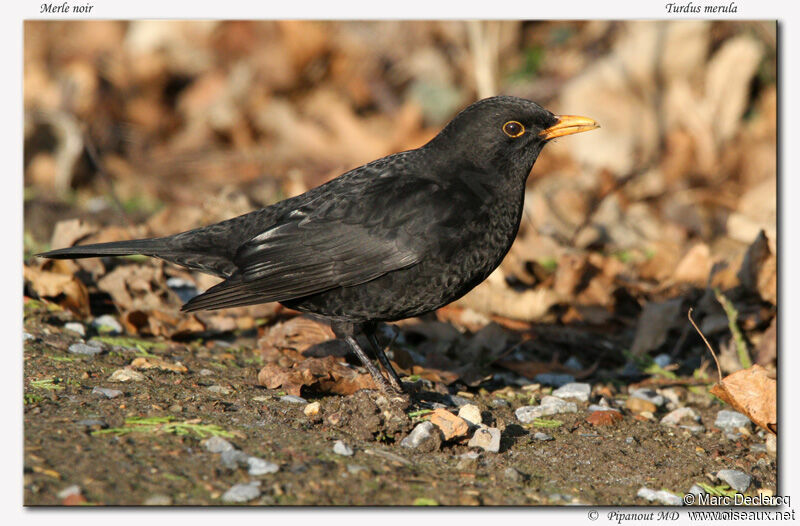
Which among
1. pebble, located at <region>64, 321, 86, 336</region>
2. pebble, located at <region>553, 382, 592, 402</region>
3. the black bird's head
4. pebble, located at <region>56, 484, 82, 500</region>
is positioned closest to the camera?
pebble, located at <region>56, 484, 82, 500</region>

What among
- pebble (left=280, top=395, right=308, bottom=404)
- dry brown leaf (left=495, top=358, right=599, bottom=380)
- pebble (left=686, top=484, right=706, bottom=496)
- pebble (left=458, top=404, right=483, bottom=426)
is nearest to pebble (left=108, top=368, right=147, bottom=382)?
pebble (left=280, top=395, right=308, bottom=404)

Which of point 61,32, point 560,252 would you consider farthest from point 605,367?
point 61,32

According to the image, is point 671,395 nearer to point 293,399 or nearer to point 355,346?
point 355,346

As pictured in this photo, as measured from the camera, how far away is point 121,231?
6.16m

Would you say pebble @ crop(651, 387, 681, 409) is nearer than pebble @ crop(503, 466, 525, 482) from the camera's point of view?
No

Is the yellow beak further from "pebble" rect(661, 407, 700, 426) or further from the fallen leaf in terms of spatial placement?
"pebble" rect(661, 407, 700, 426)

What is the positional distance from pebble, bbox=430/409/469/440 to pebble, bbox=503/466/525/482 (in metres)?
0.29

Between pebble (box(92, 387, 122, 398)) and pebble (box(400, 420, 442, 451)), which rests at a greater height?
pebble (box(92, 387, 122, 398))

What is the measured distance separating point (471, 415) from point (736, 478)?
127 centimetres

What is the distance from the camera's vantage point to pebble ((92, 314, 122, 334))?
512 centimetres

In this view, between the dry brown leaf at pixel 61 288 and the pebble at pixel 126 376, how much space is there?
1032 mm

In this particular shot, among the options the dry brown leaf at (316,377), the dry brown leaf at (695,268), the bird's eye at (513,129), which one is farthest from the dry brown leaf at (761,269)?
the dry brown leaf at (316,377)

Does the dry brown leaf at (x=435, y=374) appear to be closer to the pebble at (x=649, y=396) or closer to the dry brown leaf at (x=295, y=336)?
the dry brown leaf at (x=295, y=336)

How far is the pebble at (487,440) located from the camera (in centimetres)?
390
